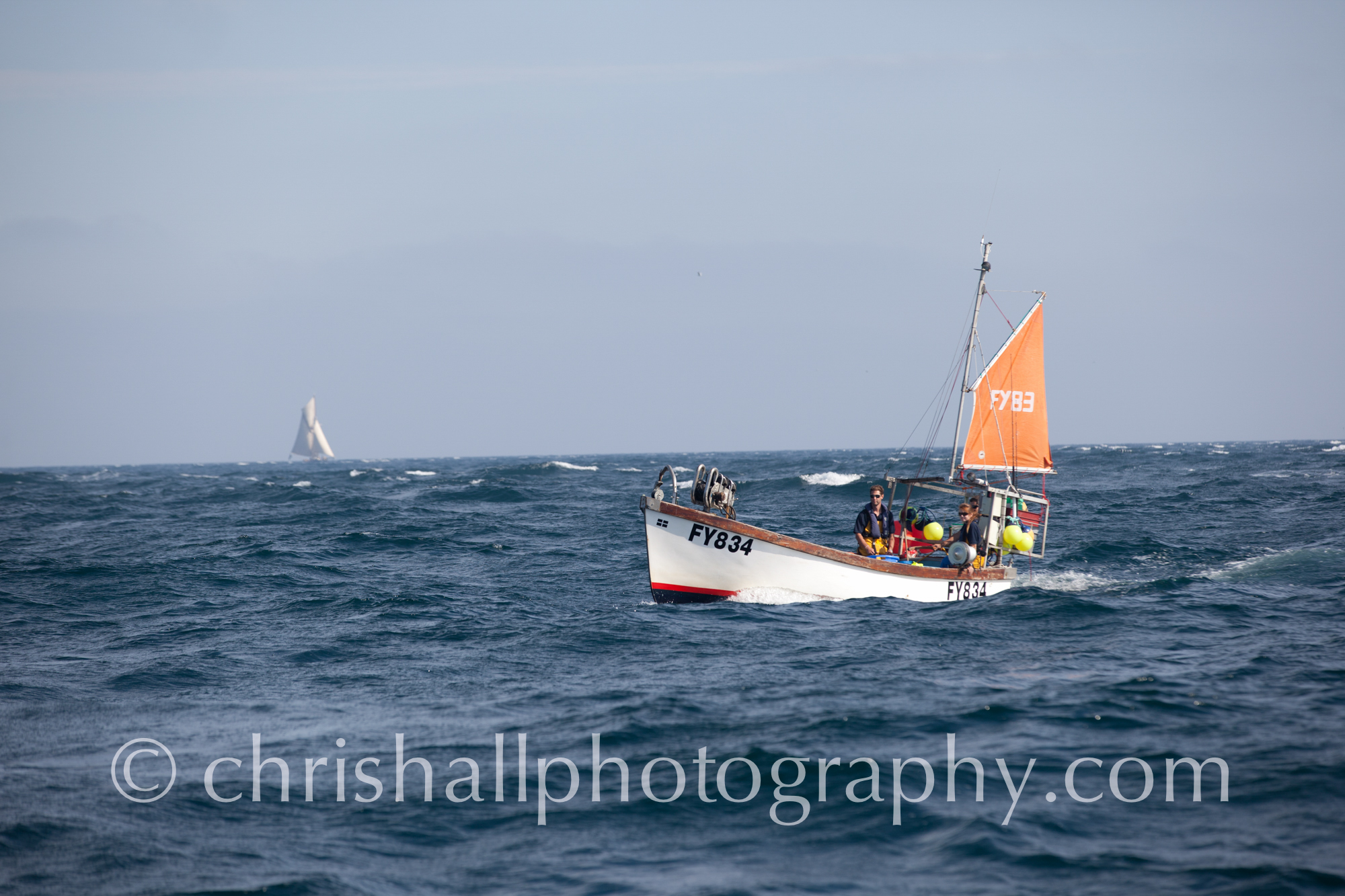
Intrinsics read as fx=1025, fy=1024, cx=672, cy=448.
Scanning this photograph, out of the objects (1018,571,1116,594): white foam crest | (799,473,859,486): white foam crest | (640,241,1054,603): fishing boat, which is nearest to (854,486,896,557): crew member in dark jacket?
(640,241,1054,603): fishing boat

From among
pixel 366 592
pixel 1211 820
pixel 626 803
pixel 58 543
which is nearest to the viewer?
pixel 1211 820

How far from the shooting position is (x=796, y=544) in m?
16.9

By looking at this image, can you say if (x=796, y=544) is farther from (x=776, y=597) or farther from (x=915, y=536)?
(x=915, y=536)

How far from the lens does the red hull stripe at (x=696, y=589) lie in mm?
17266

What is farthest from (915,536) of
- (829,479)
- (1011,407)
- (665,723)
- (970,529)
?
(829,479)

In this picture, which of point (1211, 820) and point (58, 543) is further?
point (58, 543)

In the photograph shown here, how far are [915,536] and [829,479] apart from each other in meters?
37.6

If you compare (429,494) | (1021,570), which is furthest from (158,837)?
A: (429,494)

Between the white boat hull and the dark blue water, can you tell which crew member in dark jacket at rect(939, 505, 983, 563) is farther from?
the dark blue water

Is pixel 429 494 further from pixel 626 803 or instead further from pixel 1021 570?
pixel 626 803

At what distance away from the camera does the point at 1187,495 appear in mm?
39125

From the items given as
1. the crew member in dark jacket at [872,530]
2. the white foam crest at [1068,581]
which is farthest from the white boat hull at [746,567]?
the white foam crest at [1068,581]

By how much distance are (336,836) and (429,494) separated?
1754 inches

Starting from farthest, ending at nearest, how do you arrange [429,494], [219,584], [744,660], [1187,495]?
1. [429,494]
2. [1187,495]
3. [219,584]
4. [744,660]
